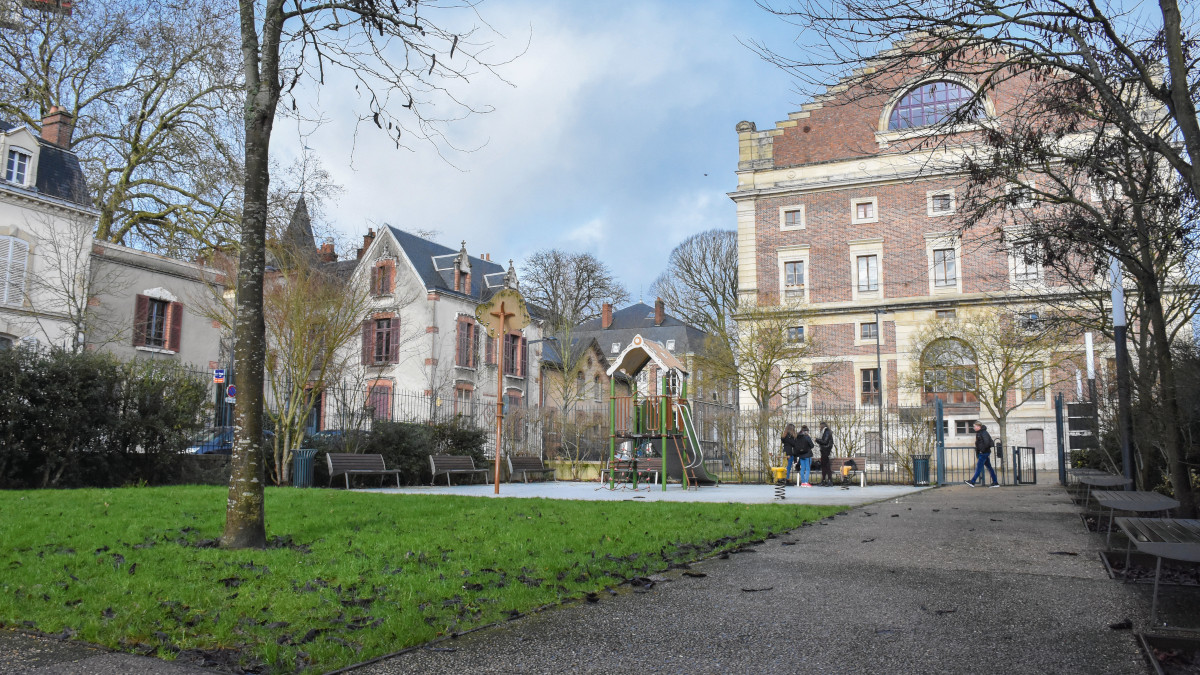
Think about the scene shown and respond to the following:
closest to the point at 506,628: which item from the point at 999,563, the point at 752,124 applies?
the point at 999,563

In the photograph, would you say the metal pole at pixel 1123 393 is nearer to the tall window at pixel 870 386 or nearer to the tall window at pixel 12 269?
the tall window at pixel 12 269

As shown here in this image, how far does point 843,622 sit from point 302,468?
14.8 meters

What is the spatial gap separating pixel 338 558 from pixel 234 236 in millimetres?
22678

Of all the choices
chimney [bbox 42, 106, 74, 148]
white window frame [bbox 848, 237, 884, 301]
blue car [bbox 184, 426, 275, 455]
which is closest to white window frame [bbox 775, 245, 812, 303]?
white window frame [bbox 848, 237, 884, 301]

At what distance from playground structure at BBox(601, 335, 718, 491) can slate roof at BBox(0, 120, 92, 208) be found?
68.6ft

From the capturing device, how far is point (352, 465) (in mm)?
17312

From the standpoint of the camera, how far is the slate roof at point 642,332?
72.9 metres

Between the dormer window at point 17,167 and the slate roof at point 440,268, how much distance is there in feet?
57.8

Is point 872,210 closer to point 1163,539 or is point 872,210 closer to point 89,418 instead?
point 89,418

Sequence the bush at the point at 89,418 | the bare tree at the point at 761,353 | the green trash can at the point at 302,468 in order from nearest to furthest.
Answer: the bush at the point at 89,418
the green trash can at the point at 302,468
the bare tree at the point at 761,353

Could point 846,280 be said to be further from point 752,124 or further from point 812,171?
point 752,124

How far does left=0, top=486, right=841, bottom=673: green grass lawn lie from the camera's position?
4184mm

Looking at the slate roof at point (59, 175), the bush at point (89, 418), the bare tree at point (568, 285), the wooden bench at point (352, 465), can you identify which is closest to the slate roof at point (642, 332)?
the bare tree at point (568, 285)

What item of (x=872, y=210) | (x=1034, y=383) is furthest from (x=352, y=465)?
(x=872, y=210)
